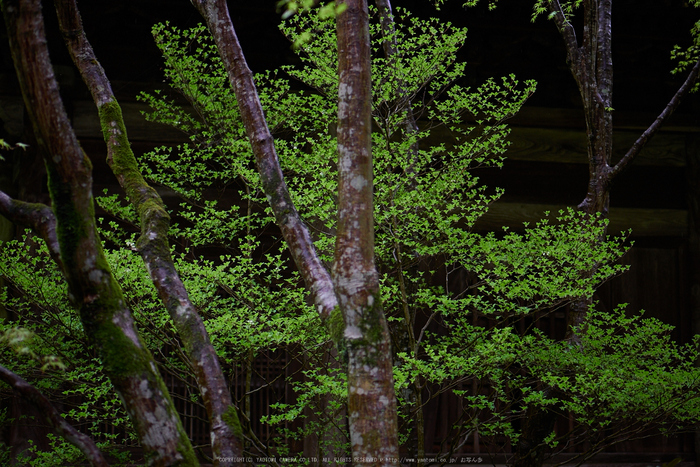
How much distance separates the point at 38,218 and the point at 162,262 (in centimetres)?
93

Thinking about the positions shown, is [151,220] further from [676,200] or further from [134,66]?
[676,200]

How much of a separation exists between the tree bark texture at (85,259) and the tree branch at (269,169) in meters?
1.22

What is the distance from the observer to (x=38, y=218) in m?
3.43

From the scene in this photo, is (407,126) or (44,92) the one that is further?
(407,126)

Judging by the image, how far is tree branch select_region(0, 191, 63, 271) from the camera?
11.0ft

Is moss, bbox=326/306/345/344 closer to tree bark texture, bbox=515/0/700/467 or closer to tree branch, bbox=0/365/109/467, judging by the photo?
tree branch, bbox=0/365/109/467

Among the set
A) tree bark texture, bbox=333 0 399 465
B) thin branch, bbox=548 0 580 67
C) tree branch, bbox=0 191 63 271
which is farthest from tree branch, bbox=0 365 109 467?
thin branch, bbox=548 0 580 67

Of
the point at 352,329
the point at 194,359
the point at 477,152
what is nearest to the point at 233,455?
the point at 194,359

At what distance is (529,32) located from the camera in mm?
7965

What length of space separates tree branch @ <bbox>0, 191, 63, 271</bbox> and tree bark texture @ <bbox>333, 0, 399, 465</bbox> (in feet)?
5.10

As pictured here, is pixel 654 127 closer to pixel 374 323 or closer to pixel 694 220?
pixel 694 220

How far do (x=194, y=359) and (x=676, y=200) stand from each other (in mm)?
7270

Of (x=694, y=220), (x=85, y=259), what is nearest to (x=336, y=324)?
(x=85, y=259)

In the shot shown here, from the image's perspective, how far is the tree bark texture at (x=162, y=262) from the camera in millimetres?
3869
